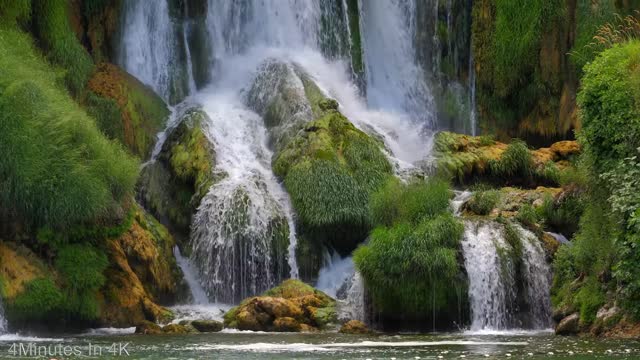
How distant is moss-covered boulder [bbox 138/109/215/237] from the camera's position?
37344 mm

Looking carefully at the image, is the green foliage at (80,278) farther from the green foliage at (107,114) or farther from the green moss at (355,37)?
the green moss at (355,37)

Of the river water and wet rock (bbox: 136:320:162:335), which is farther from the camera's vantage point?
wet rock (bbox: 136:320:162:335)

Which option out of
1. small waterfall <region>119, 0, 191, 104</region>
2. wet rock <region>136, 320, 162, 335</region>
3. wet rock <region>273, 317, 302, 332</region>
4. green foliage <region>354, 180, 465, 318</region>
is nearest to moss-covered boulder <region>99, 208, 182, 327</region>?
wet rock <region>136, 320, 162, 335</region>

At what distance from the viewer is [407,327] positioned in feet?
96.7

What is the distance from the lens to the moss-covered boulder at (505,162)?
3931 centimetres

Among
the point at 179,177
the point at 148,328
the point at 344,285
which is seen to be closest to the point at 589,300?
the point at 344,285

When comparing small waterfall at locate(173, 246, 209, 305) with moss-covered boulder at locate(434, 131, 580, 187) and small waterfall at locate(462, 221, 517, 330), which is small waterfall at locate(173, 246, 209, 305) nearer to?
small waterfall at locate(462, 221, 517, 330)

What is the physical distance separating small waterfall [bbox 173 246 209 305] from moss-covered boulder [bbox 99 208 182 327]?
0.36 m

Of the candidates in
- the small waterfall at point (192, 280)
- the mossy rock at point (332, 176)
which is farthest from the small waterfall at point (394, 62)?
the small waterfall at point (192, 280)

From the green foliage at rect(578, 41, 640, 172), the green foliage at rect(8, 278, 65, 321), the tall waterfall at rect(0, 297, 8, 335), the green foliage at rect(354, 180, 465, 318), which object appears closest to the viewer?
the green foliage at rect(578, 41, 640, 172)

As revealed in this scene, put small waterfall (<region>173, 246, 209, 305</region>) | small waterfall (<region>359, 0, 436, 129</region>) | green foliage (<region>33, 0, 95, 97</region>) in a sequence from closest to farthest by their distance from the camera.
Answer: small waterfall (<region>173, 246, 209, 305</region>) → green foliage (<region>33, 0, 95, 97</region>) → small waterfall (<region>359, 0, 436, 129</region>)

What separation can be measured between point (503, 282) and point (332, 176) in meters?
9.09

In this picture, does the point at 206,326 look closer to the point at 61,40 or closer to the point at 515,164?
the point at 61,40

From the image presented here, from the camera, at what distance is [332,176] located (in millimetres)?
37125
